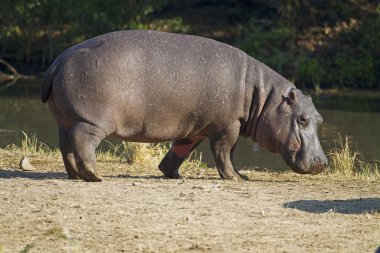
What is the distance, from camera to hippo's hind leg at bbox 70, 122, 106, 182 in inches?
362

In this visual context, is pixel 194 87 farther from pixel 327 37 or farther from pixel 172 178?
pixel 327 37

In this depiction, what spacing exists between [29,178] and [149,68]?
1487 millimetres

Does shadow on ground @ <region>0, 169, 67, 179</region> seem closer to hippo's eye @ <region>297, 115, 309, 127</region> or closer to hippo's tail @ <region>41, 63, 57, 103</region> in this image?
hippo's tail @ <region>41, 63, 57, 103</region>

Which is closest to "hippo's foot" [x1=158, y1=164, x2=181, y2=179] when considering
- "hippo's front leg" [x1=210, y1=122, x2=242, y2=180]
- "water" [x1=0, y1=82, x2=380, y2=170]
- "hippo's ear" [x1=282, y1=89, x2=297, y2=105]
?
"hippo's front leg" [x1=210, y1=122, x2=242, y2=180]

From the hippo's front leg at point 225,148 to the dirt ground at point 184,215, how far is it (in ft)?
0.64

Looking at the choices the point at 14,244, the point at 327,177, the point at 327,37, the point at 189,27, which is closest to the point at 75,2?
the point at 189,27

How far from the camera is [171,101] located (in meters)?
9.56

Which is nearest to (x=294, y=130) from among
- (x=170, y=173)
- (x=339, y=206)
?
(x=170, y=173)

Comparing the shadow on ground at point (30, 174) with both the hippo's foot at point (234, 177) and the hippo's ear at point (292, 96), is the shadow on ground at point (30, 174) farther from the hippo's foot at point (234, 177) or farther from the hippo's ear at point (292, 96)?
the hippo's ear at point (292, 96)

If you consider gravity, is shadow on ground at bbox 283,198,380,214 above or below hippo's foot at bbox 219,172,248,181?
above

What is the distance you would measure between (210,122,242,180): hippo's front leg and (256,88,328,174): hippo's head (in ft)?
0.91

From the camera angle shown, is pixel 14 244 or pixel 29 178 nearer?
pixel 14 244

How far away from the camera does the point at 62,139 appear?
9.59m

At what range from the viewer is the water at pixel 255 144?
15.1m
